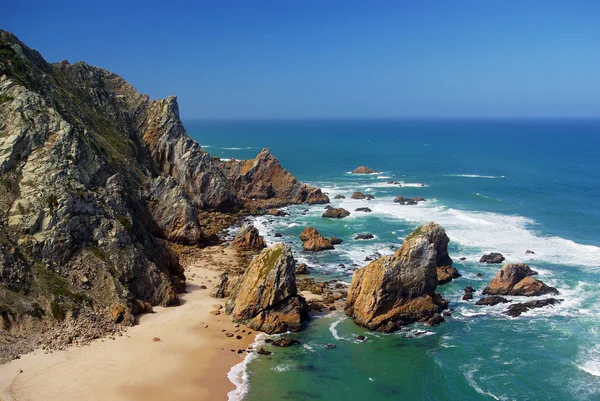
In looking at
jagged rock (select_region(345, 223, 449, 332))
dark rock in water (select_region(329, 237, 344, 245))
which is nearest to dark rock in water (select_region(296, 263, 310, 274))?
dark rock in water (select_region(329, 237, 344, 245))

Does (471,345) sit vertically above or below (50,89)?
below

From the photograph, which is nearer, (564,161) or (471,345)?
(471,345)

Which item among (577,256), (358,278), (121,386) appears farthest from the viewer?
(577,256)

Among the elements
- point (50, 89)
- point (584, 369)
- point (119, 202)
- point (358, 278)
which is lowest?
point (584, 369)

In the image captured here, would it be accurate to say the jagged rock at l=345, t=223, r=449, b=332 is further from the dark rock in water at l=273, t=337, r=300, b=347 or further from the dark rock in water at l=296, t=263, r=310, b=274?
the dark rock in water at l=296, t=263, r=310, b=274

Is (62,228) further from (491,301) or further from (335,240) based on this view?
(491,301)

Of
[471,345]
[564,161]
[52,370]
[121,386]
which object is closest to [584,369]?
[471,345]

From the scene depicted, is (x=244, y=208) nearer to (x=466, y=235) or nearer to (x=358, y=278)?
(x=466, y=235)
